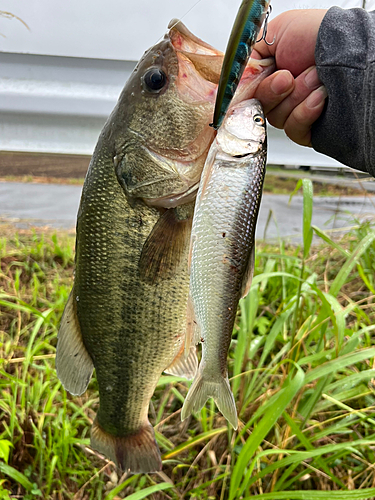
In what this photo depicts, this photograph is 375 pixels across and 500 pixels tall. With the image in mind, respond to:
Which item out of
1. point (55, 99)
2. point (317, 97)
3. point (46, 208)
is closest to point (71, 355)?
point (317, 97)

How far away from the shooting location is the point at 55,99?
2.04m

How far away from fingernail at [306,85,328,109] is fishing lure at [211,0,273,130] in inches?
21.9

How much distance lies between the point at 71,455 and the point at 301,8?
6.48ft

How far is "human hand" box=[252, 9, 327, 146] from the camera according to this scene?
1129 mm

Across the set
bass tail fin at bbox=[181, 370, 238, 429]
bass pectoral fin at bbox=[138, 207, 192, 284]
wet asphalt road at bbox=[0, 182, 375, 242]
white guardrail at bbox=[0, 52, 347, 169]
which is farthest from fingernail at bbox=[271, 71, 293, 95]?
wet asphalt road at bbox=[0, 182, 375, 242]

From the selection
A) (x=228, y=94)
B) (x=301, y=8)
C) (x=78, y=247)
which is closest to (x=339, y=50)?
(x=301, y=8)

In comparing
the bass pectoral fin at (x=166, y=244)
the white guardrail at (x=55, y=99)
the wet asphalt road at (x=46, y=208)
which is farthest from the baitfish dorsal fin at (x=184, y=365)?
the wet asphalt road at (x=46, y=208)

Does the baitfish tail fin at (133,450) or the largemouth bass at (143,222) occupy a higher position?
the largemouth bass at (143,222)

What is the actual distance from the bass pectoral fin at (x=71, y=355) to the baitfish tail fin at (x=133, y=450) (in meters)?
0.26

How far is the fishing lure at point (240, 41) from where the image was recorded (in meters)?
0.55

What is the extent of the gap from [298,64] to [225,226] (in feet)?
2.30

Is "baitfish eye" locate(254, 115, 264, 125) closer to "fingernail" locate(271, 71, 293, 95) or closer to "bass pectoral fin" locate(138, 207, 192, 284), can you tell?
"fingernail" locate(271, 71, 293, 95)

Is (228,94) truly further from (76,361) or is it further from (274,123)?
(76,361)

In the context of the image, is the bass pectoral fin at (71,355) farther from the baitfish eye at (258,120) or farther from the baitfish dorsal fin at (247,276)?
the baitfish eye at (258,120)
